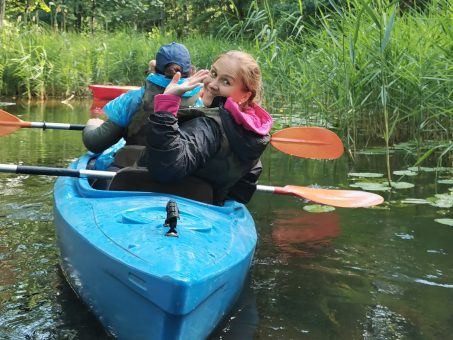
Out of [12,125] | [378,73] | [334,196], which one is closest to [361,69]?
[378,73]

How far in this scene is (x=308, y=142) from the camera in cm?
406

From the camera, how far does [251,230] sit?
8.11 ft

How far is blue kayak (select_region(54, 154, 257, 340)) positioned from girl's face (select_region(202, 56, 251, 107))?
0.45m

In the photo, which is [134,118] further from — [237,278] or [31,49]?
[31,49]

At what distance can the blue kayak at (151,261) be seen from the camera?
1682 mm

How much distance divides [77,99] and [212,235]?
10.0m

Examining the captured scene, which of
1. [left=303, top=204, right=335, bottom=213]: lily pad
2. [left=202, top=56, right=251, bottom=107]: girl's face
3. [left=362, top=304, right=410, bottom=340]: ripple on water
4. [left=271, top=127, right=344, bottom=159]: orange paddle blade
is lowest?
[left=303, top=204, right=335, bottom=213]: lily pad

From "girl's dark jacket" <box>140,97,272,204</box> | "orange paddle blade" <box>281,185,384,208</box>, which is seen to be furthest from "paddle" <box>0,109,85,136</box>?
"girl's dark jacket" <box>140,97,272,204</box>

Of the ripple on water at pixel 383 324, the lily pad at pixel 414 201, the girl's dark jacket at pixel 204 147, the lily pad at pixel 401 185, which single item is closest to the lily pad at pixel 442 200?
the lily pad at pixel 414 201

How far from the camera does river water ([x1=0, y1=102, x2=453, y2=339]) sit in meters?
2.21

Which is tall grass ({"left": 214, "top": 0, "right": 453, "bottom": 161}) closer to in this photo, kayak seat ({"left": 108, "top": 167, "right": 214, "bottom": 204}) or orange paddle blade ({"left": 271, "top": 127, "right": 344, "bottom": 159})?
orange paddle blade ({"left": 271, "top": 127, "right": 344, "bottom": 159})

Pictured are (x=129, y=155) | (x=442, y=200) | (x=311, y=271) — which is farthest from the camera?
(x=442, y=200)

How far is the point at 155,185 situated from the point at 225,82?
50 centimetres

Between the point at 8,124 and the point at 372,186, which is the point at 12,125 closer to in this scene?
the point at 8,124
